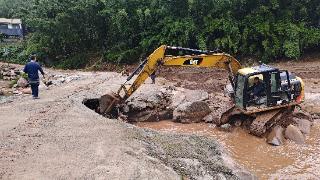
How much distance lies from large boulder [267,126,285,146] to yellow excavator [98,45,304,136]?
22cm

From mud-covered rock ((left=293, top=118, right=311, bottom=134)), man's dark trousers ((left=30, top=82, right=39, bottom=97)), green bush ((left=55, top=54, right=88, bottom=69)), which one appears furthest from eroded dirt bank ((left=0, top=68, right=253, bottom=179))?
green bush ((left=55, top=54, right=88, bottom=69))

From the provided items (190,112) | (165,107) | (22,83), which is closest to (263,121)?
(190,112)

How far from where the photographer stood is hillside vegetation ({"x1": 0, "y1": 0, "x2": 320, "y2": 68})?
63.0 feet

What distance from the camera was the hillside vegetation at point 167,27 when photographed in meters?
19.2

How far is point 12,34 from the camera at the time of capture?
2731 cm

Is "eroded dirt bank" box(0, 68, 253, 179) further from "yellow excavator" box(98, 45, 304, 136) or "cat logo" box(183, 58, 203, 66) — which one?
"cat logo" box(183, 58, 203, 66)

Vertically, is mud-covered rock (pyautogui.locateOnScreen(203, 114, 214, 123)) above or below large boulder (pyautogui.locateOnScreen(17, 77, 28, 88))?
below

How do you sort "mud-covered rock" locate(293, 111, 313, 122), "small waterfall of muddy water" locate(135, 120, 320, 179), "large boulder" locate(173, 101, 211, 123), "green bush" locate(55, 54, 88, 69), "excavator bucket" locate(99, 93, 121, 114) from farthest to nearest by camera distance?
1. "green bush" locate(55, 54, 88, 69)
2. "large boulder" locate(173, 101, 211, 123)
3. "mud-covered rock" locate(293, 111, 313, 122)
4. "excavator bucket" locate(99, 93, 121, 114)
5. "small waterfall of muddy water" locate(135, 120, 320, 179)

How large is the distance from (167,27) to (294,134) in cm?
984

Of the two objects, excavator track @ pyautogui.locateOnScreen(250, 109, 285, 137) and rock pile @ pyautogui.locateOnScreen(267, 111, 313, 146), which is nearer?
rock pile @ pyautogui.locateOnScreen(267, 111, 313, 146)

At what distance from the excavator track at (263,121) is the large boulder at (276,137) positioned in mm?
209

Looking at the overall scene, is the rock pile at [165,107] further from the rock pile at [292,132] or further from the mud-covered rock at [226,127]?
the rock pile at [292,132]

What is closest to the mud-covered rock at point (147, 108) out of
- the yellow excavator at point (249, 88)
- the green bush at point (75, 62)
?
the yellow excavator at point (249, 88)

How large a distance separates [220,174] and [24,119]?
5287 millimetres
